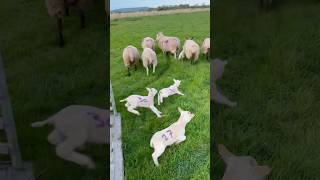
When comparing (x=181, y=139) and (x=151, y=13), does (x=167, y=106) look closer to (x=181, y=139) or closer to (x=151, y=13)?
(x=181, y=139)

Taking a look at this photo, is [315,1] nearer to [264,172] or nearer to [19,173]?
[264,172]

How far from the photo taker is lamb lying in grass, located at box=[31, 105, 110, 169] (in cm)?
184

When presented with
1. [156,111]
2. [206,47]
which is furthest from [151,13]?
[156,111]

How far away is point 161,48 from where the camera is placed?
5.90 feet

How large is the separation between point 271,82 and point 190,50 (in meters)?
0.42

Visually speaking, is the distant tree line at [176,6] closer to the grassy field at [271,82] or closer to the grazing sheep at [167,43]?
the grazing sheep at [167,43]

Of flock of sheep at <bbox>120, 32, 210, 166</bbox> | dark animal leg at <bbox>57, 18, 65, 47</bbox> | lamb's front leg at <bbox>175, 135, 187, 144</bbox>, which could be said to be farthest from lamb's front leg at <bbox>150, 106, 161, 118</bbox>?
dark animal leg at <bbox>57, 18, 65, 47</bbox>

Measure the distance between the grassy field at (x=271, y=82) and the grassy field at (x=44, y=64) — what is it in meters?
0.42

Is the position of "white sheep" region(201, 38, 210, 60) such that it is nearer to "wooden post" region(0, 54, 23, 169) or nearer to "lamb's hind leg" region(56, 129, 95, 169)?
"lamb's hind leg" region(56, 129, 95, 169)

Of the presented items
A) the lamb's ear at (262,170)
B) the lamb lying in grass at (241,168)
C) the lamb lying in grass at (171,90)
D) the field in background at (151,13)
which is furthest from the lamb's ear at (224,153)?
the field in background at (151,13)

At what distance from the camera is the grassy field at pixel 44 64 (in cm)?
192

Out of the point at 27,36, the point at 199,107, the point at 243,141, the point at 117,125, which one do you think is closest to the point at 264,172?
the point at 243,141

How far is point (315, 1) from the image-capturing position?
2.08 m

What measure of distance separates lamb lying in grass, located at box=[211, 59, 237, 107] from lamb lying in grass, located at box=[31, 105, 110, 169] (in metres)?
0.38
